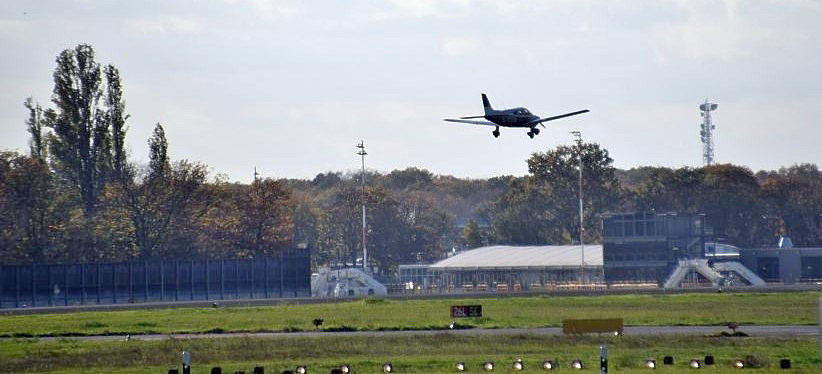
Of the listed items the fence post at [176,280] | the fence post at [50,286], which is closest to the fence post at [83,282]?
the fence post at [50,286]

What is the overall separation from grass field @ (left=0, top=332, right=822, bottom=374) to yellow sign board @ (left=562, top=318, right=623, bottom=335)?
54 cm

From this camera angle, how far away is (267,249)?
162 m

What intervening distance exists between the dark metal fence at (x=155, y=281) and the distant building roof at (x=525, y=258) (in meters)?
31.2

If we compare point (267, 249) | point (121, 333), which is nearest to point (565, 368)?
point (121, 333)

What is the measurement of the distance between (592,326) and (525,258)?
103595 mm

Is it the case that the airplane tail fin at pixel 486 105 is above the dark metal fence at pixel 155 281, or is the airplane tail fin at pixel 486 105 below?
above

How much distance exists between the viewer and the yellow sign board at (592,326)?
Answer: 63162 mm

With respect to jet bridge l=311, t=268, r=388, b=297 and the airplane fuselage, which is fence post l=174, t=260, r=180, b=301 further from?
the airplane fuselage

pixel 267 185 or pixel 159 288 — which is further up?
pixel 267 185

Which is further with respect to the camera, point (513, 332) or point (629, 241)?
point (629, 241)

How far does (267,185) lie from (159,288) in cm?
3985

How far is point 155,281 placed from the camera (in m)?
133

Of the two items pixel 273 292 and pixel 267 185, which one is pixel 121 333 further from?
pixel 267 185

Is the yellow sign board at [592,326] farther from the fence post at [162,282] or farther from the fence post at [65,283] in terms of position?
the fence post at [162,282]
